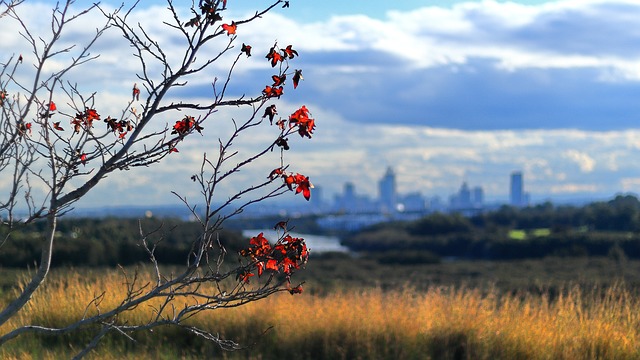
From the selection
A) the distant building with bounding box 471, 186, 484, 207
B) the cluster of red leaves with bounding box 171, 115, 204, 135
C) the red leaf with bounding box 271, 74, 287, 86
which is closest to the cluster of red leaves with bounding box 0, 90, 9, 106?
the cluster of red leaves with bounding box 171, 115, 204, 135

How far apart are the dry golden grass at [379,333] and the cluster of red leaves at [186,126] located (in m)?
3.95

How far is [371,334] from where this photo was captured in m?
8.80

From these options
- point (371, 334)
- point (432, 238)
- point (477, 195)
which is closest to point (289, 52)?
point (371, 334)

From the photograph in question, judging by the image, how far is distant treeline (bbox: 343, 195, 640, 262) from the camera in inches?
1810

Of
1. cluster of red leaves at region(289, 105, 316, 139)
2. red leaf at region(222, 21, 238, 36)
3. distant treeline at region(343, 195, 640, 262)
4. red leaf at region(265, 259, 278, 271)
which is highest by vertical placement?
red leaf at region(222, 21, 238, 36)

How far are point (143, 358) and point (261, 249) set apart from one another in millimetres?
3968

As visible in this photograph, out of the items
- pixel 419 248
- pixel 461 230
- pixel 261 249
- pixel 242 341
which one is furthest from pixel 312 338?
pixel 461 230

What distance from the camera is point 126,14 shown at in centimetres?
473

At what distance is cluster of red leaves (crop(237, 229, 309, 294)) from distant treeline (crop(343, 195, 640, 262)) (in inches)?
1497

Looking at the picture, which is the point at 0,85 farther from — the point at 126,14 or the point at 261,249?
the point at 261,249

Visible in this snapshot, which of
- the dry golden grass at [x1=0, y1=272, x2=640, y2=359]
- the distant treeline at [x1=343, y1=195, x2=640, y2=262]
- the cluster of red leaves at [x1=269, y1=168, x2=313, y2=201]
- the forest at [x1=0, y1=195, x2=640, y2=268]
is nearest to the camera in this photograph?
the cluster of red leaves at [x1=269, y1=168, x2=313, y2=201]

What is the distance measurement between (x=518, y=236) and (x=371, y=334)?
167 ft

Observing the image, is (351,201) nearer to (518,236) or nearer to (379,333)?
(518,236)

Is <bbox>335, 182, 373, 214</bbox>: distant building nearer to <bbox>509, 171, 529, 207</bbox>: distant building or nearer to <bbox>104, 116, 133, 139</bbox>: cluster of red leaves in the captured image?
<bbox>509, 171, 529, 207</bbox>: distant building
